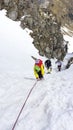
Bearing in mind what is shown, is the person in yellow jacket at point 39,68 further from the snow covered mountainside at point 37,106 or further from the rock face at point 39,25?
the rock face at point 39,25

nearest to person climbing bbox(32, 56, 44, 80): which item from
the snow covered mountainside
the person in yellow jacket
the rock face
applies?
the person in yellow jacket

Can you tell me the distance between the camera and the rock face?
61.2 meters

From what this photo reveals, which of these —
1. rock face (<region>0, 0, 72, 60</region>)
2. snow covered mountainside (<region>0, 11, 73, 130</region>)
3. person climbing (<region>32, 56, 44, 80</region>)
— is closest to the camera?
snow covered mountainside (<region>0, 11, 73, 130</region>)

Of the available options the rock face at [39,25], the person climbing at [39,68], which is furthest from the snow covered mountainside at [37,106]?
the rock face at [39,25]

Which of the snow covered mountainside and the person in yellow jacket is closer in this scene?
the snow covered mountainside

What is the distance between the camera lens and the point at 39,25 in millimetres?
65125

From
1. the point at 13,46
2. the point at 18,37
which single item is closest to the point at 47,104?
the point at 13,46

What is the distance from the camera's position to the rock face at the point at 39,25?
61237 mm

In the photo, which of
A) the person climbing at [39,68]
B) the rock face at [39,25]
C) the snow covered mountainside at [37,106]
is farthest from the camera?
the rock face at [39,25]

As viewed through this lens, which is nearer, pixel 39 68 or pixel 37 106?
pixel 37 106

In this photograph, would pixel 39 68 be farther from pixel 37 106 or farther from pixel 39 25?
pixel 39 25

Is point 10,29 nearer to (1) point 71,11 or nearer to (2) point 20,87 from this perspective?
(2) point 20,87

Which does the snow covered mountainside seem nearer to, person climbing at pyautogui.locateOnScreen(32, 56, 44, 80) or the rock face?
person climbing at pyautogui.locateOnScreen(32, 56, 44, 80)

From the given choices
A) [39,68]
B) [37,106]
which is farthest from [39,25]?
[37,106]
